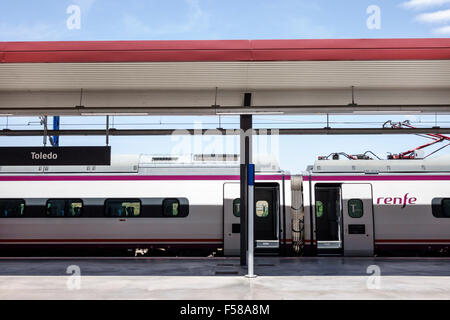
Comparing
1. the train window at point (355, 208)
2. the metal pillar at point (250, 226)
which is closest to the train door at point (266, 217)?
the train window at point (355, 208)

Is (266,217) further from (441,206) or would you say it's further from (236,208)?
(441,206)

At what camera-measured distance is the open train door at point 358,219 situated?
47.8ft

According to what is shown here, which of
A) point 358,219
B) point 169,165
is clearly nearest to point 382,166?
point 358,219

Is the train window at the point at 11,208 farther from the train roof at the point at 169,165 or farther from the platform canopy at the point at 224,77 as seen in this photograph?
the platform canopy at the point at 224,77

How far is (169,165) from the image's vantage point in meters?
15.1

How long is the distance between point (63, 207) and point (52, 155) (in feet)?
13.9

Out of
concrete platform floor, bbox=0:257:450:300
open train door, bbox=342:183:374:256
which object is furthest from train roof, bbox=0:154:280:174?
concrete platform floor, bbox=0:257:450:300

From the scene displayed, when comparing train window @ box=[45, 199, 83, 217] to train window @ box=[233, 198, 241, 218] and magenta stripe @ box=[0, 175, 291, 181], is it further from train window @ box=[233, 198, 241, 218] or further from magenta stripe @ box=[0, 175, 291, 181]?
train window @ box=[233, 198, 241, 218]

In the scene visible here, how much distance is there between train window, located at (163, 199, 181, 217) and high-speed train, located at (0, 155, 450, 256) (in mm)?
31

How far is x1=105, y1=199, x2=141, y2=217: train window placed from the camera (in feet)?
48.0

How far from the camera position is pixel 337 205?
15461 mm

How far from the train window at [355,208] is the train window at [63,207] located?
8.47 metres

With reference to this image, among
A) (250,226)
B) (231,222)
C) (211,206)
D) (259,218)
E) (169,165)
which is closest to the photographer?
(250,226)

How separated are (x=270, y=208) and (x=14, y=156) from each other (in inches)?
322
